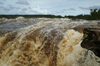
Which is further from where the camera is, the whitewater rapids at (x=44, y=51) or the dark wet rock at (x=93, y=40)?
the whitewater rapids at (x=44, y=51)

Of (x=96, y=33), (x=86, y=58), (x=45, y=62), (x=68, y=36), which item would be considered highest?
(x=96, y=33)

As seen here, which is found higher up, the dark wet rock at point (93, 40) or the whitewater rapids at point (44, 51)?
the dark wet rock at point (93, 40)

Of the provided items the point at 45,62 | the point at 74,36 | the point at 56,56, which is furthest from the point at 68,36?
the point at 45,62

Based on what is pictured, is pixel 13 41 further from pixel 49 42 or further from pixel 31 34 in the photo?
pixel 49 42

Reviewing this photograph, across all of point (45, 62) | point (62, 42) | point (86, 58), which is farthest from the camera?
point (62, 42)

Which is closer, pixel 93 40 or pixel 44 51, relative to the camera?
pixel 93 40

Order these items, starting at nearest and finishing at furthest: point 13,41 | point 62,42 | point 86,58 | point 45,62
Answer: point 86,58 → point 45,62 → point 62,42 → point 13,41

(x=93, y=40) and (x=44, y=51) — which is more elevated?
(x=93, y=40)

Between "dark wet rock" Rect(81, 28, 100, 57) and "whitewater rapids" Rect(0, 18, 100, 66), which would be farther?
"whitewater rapids" Rect(0, 18, 100, 66)

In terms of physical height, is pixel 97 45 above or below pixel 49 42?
above

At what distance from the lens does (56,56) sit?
7.19m

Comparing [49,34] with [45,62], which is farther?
[49,34]

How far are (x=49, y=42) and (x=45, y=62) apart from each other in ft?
4.30

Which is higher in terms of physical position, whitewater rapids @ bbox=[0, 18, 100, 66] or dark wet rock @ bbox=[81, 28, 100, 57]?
dark wet rock @ bbox=[81, 28, 100, 57]
